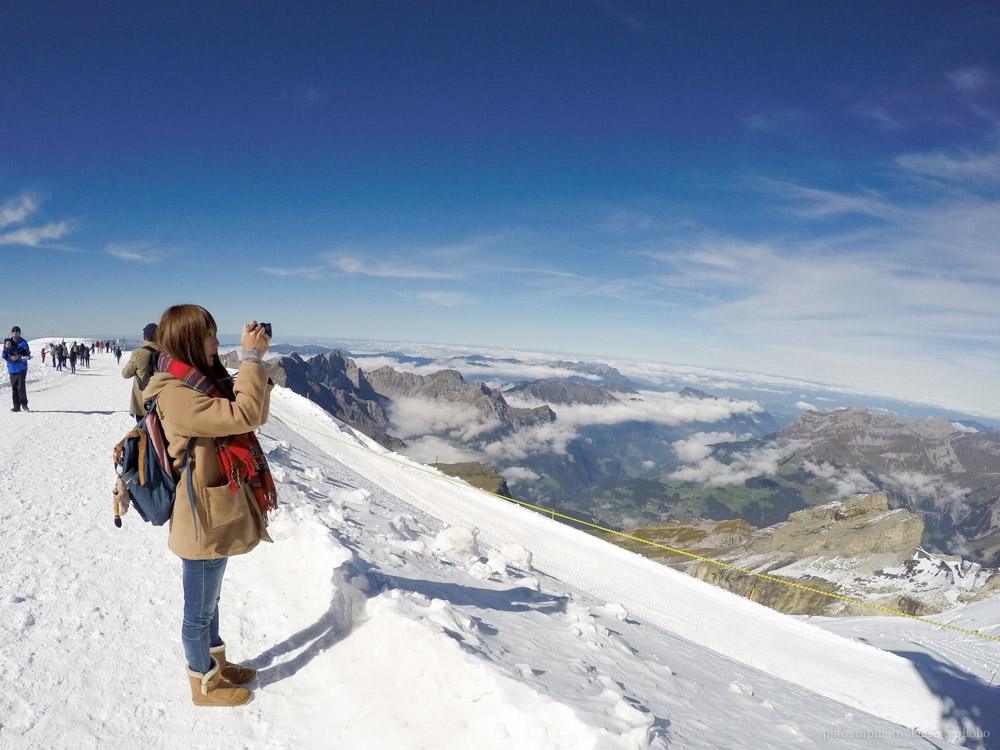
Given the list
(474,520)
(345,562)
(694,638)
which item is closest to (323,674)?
(345,562)

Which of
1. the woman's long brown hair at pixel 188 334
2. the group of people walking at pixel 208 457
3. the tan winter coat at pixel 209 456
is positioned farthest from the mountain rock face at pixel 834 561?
the woman's long brown hair at pixel 188 334

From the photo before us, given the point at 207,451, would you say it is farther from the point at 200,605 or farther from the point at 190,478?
the point at 200,605

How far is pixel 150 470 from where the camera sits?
3371mm

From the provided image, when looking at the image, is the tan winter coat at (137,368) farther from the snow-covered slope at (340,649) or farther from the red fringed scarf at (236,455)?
the red fringed scarf at (236,455)

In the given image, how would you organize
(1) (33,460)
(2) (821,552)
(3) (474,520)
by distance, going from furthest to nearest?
(2) (821,552), (3) (474,520), (1) (33,460)

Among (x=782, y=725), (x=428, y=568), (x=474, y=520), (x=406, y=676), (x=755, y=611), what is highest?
(x=406, y=676)

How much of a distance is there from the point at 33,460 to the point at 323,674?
10.1 meters

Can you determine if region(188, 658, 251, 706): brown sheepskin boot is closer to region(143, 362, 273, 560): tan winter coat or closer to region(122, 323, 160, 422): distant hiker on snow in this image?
region(143, 362, 273, 560): tan winter coat

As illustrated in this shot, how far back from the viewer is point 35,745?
11.2 feet

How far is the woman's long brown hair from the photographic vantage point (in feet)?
10.7

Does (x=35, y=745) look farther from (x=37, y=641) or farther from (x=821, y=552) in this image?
(x=821, y=552)

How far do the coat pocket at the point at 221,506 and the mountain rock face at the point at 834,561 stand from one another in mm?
67501

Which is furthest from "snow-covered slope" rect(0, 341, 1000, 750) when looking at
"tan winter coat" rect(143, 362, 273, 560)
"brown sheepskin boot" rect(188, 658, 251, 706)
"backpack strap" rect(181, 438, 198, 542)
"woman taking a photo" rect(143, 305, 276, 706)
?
"backpack strap" rect(181, 438, 198, 542)

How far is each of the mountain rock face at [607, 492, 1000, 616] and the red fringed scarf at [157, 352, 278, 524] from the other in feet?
221
